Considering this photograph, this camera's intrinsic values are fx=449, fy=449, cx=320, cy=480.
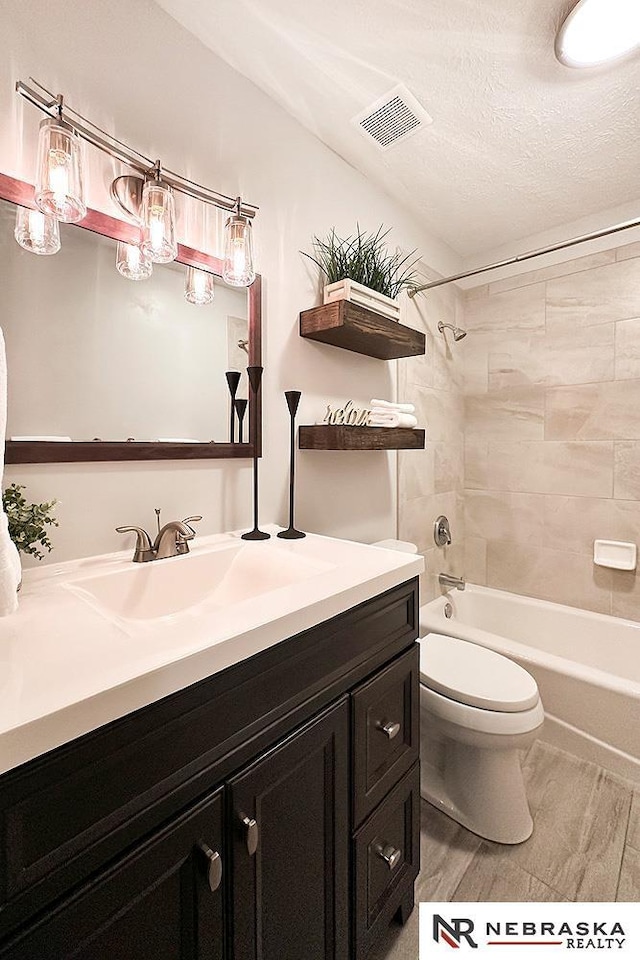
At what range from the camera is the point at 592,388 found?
7.64 ft

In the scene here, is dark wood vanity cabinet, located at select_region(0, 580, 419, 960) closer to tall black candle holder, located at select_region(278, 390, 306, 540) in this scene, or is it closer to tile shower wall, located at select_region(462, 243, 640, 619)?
tall black candle holder, located at select_region(278, 390, 306, 540)

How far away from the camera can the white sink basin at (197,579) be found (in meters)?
1.04

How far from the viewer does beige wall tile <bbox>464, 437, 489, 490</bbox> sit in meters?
2.72

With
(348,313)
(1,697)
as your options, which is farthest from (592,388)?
(1,697)

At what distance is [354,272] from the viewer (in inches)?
67.8

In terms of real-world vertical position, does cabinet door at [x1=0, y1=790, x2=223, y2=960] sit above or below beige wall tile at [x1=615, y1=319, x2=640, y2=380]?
below

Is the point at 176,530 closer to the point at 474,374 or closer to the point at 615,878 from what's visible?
the point at 615,878

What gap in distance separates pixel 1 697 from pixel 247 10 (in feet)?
5.65

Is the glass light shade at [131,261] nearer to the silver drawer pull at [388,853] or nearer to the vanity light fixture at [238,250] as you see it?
the vanity light fixture at [238,250]

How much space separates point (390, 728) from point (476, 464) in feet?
6.50

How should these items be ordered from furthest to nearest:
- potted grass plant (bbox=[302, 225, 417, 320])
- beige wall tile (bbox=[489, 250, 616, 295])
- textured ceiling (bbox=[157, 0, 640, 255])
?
beige wall tile (bbox=[489, 250, 616, 295]) < potted grass plant (bbox=[302, 225, 417, 320]) < textured ceiling (bbox=[157, 0, 640, 255])

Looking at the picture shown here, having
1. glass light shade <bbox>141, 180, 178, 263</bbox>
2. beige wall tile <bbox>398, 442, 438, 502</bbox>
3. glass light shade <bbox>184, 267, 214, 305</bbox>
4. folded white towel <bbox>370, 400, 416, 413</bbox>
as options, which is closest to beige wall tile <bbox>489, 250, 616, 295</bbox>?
beige wall tile <bbox>398, 442, 438, 502</bbox>

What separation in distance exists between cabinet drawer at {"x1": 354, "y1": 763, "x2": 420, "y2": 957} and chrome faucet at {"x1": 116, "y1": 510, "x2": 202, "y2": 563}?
2.55 ft

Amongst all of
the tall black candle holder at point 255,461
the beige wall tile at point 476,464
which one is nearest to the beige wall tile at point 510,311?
the beige wall tile at point 476,464
